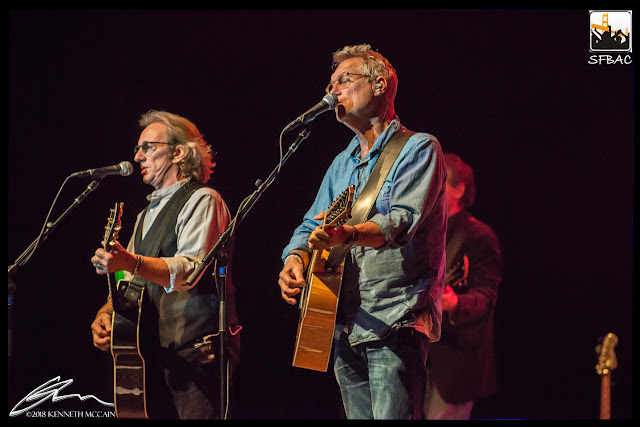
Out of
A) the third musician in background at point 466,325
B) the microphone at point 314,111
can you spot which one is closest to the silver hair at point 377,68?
the microphone at point 314,111

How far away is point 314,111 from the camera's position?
3.31m

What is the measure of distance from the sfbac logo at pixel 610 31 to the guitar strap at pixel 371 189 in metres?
1.64

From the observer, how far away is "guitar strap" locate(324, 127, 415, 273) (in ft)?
10.0

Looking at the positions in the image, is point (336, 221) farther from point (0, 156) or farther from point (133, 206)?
point (0, 156)

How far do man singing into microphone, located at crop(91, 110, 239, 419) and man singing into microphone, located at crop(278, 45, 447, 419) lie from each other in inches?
26.0

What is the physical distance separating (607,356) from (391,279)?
177 cm

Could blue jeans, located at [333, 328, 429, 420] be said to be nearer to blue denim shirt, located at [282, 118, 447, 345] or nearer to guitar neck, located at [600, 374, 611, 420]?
blue denim shirt, located at [282, 118, 447, 345]

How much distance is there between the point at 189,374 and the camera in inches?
143

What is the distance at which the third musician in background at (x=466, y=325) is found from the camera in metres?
4.20

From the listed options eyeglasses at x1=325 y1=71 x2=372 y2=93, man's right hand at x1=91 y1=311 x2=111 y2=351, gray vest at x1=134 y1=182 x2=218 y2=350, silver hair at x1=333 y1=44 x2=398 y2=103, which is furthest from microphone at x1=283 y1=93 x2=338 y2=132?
man's right hand at x1=91 y1=311 x2=111 y2=351

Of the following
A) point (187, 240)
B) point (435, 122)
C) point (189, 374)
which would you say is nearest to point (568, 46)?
point (435, 122)

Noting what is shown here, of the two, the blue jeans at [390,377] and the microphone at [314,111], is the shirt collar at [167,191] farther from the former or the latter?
the blue jeans at [390,377]

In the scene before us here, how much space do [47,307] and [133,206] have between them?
0.86 meters

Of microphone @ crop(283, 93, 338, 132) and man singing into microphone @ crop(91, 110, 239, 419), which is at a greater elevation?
microphone @ crop(283, 93, 338, 132)
